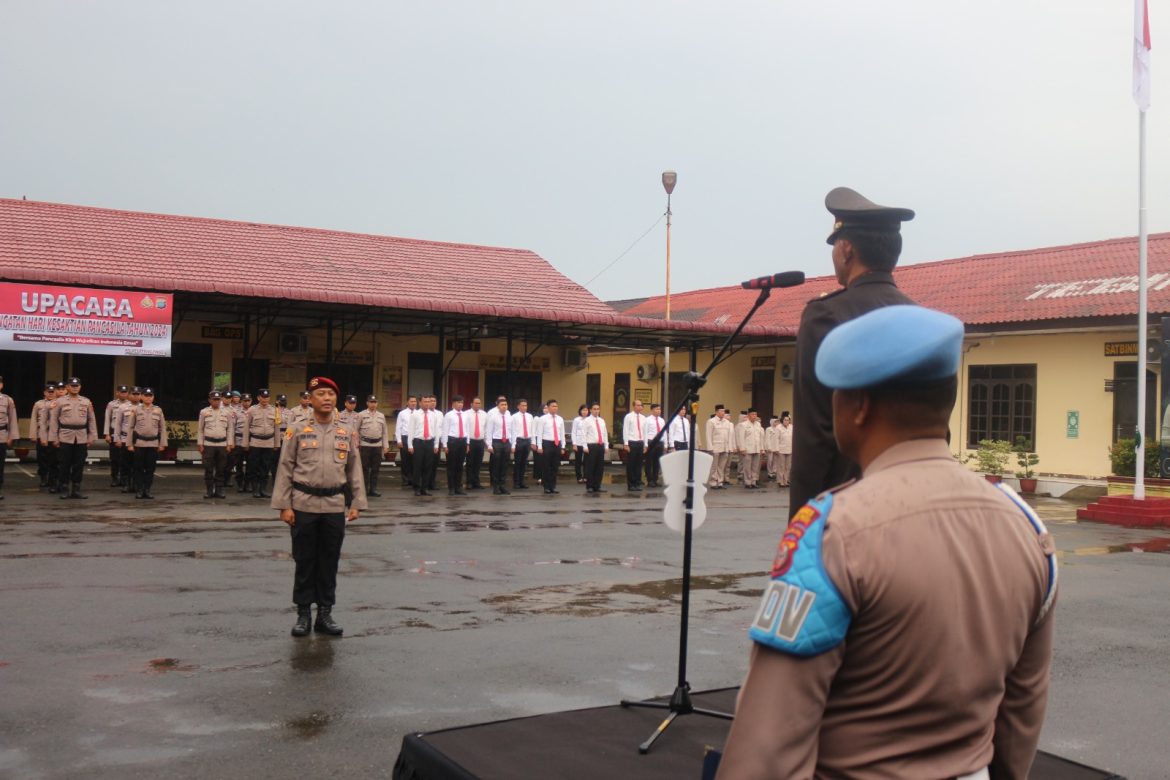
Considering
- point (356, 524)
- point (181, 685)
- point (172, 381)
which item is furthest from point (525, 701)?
point (172, 381)

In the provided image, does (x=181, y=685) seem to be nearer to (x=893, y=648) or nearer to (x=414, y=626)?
(x=414, y=626)

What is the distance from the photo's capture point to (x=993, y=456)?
24.4m

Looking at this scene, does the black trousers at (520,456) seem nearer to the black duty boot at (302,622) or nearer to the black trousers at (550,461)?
the black trousers at (550,461)

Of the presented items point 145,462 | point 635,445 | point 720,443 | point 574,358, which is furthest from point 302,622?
point 574,358

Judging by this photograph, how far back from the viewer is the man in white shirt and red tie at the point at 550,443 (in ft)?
73.5

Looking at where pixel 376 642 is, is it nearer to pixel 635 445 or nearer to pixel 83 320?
pixel 83 320

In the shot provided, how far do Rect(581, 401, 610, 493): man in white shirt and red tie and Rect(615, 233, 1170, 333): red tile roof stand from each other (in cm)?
727

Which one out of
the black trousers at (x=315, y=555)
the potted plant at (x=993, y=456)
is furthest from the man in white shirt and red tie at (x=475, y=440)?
the black trousers at (x=315, y=555)

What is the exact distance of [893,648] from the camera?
5.79ft

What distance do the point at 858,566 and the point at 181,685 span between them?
18.3 feet

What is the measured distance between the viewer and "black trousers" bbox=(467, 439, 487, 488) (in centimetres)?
2236

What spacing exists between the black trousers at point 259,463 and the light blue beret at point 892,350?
18.7 metres

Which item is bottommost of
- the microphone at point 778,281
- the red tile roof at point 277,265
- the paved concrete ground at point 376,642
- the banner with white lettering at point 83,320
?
the paved concrete ground at point 376,642

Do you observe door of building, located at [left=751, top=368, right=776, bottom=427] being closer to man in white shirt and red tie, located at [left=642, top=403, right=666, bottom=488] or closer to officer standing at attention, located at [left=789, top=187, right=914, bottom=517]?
man in white shirt and red tie, located at [left=642, top=403, right=666, bottom=488]
